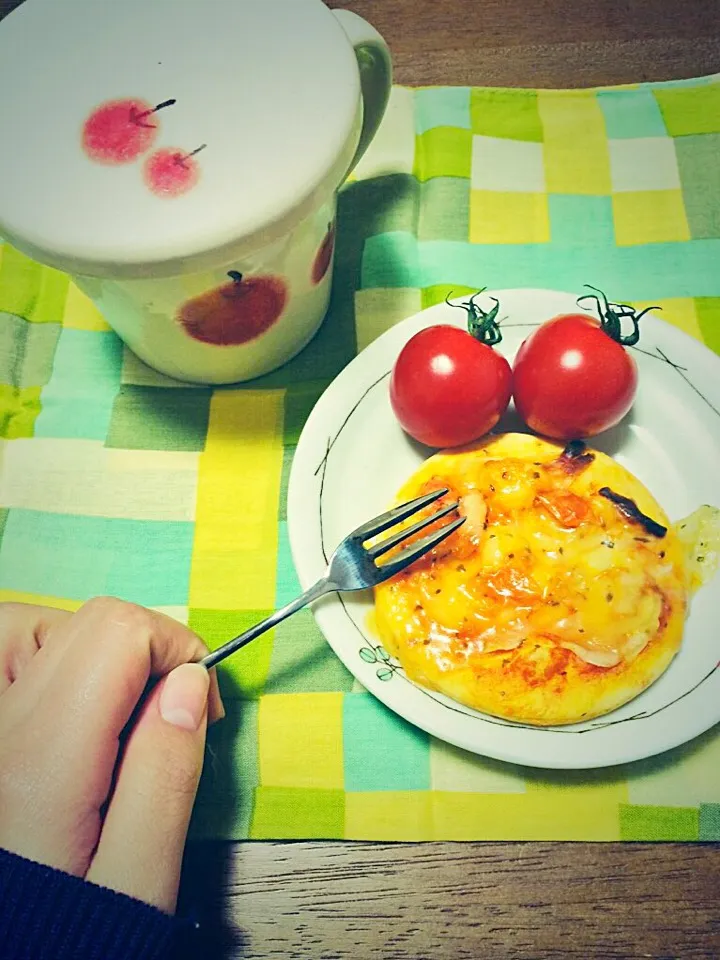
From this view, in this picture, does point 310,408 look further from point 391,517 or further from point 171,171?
point 171,171

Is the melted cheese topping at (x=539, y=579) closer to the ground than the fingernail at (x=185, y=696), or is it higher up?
closer to the ground

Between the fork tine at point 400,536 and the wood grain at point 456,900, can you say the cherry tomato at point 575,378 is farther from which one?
the wood grain at point 456,900

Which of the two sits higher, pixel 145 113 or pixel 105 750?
pixel 145 113

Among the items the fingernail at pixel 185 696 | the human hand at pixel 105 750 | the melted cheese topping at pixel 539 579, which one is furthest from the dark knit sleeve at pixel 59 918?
the melted cheese topping at pixel 539 579

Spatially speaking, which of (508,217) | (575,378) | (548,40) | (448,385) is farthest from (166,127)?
(548,40)

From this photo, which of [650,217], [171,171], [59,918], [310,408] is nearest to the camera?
[59,918]

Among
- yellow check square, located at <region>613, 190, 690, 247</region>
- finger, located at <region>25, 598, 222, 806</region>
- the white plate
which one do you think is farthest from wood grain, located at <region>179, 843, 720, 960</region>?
yellow check square, located at <region>613, 190, 690, 247</region>

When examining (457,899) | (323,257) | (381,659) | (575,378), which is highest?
(323,257)

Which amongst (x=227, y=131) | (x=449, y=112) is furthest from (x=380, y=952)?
(x=449, y=112)
